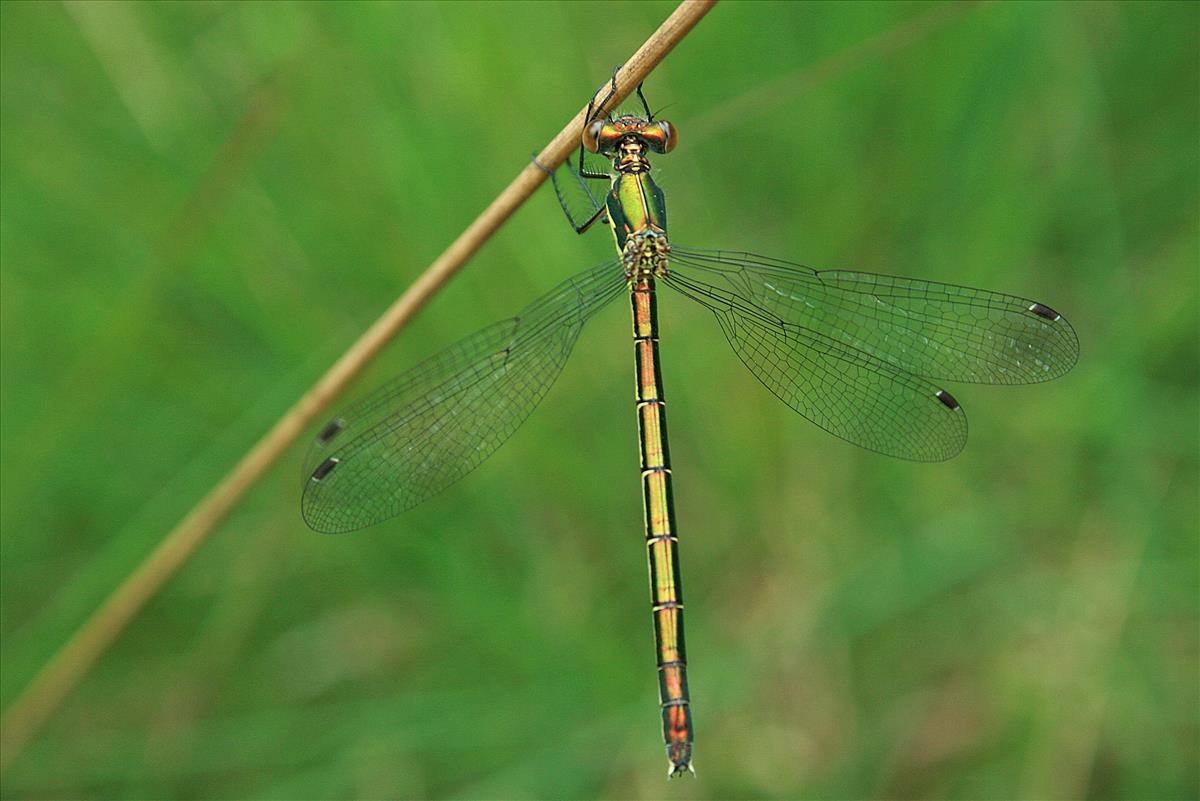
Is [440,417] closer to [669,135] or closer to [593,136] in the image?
[593,136]

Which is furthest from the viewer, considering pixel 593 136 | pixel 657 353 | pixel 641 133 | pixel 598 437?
pixel 598 437

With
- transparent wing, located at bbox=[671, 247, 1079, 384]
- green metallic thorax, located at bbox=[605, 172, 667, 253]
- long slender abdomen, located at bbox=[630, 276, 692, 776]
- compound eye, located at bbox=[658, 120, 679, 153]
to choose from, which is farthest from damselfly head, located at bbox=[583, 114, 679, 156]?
long slender abdomen, located at bbox=[630, 276, 692, 776]

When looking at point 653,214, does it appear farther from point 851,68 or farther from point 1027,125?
point 1027,125

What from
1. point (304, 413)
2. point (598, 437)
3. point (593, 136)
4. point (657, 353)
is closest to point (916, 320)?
point (657, 353)

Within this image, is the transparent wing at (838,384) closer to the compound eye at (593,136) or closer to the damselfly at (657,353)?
the damselfly at (657,353)

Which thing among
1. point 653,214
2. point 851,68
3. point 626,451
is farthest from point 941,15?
point 626,451

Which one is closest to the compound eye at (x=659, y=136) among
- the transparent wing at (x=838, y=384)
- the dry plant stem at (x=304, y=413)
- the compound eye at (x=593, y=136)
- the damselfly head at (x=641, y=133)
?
the damselfly head at (x=641, y=133)
